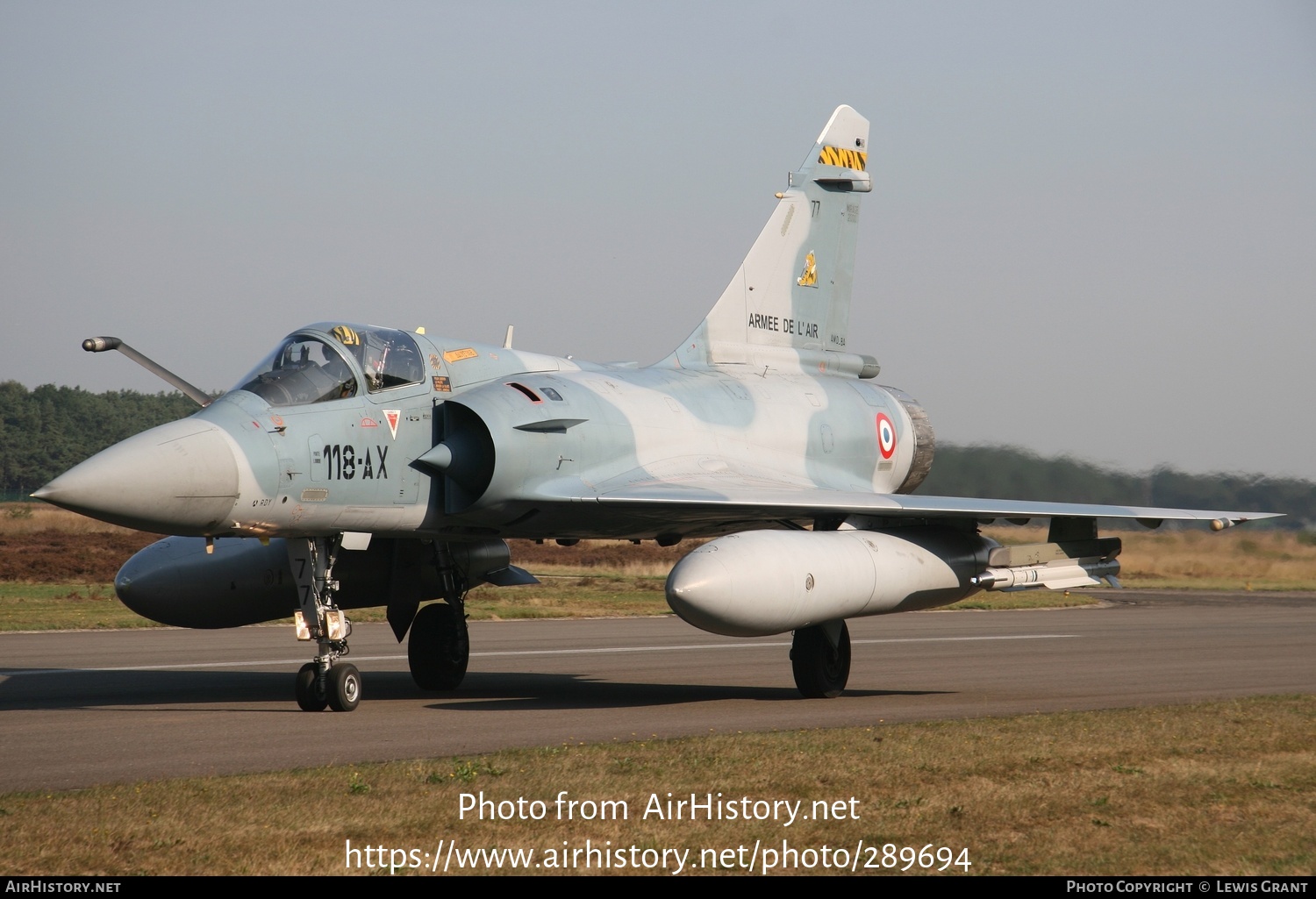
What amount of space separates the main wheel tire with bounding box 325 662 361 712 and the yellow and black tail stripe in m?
8.87

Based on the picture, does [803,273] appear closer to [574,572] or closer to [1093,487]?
[1093,487]

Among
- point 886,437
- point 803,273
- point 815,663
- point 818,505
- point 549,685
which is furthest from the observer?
point 803,273

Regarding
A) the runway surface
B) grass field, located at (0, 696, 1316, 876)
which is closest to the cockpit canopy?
the runway surface

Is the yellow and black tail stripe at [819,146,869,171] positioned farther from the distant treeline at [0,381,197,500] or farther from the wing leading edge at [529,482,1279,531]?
the distant treeline at [0,381,197,500]

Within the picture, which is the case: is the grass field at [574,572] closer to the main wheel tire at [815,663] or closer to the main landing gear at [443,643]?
the main landing gear at [443,643]

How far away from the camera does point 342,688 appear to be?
10.5m

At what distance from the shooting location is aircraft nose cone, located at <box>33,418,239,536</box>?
8836 millimetres

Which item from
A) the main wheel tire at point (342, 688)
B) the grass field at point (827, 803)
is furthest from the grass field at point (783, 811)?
the main wheel tire at point (342, 688)

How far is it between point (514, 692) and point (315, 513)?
11.3 ft

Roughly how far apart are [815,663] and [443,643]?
11.4 feet

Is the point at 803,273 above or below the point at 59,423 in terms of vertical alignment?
above

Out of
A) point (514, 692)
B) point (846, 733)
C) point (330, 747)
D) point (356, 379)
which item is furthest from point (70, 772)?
point (514, 692)

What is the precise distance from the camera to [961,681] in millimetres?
14133

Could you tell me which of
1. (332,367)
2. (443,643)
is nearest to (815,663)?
(443,643)
